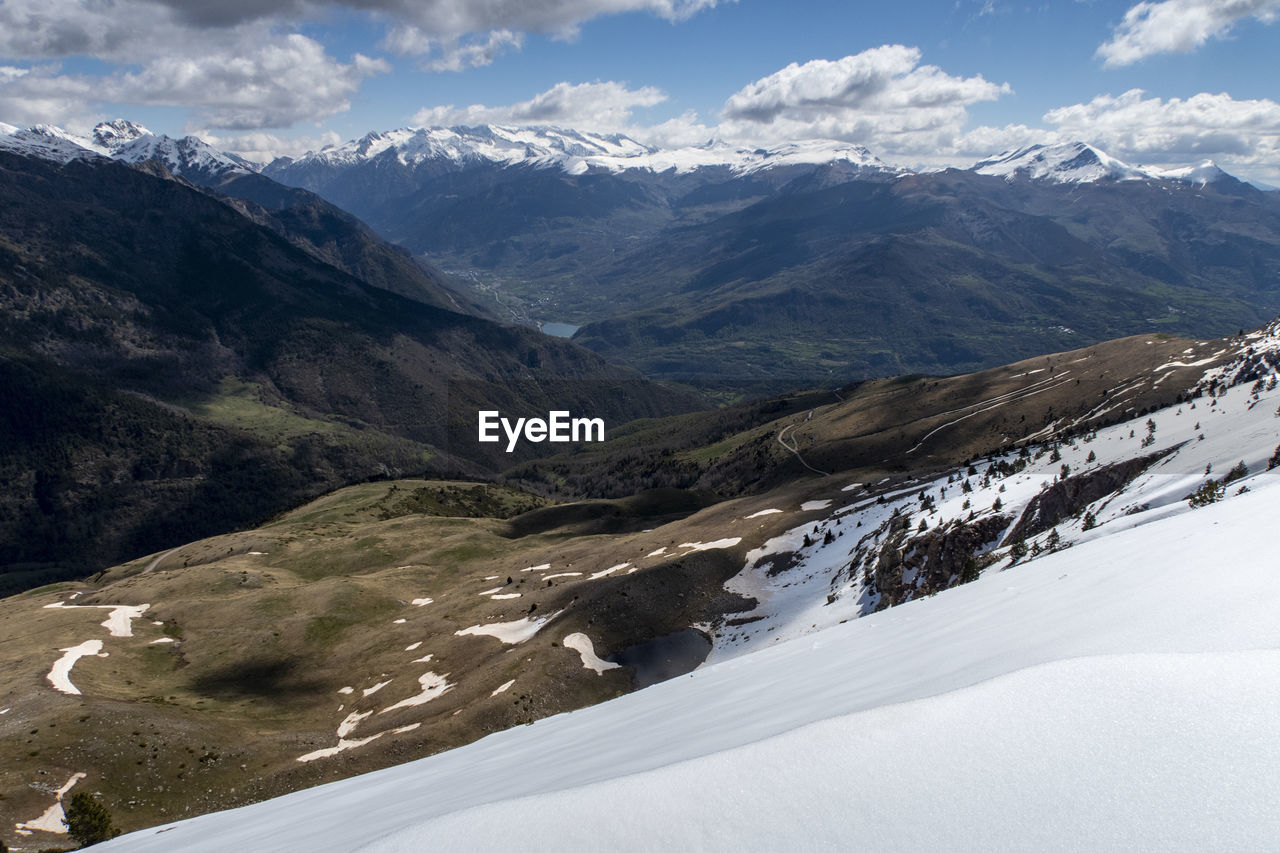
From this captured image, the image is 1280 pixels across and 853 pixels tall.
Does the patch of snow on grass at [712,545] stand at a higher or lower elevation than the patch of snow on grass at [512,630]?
higher

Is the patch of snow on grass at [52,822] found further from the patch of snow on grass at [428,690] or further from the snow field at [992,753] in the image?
the snow field at [992,753]

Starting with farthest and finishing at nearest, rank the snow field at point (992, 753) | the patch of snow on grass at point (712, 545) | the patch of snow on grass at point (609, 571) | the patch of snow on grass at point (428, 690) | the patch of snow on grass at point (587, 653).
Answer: the patch of snow on grass at point (609, 571), the patch of snow on grass at point (712, 545), the patch of snow on grass at point (428, 690), the patch of snow on grass at point (587, 653), the snow field at point (992, 753)

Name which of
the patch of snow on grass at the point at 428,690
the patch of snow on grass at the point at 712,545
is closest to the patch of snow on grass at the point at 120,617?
the patch of snow on grass at the point at 428,690

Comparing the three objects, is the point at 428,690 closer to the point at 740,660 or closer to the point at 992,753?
the point at 740,660

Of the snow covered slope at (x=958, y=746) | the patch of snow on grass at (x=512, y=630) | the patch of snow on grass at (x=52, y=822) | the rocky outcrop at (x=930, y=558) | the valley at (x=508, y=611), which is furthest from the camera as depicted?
the patch of snow on grass at (x=512, y=630)

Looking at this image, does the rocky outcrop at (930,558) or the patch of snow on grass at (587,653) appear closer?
the rocky outcrop at (930,558)

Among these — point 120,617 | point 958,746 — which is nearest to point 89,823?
point 958,746

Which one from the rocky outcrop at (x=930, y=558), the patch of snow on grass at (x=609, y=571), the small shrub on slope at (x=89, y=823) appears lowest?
the small shrub on slope at (x=89, y=823)
